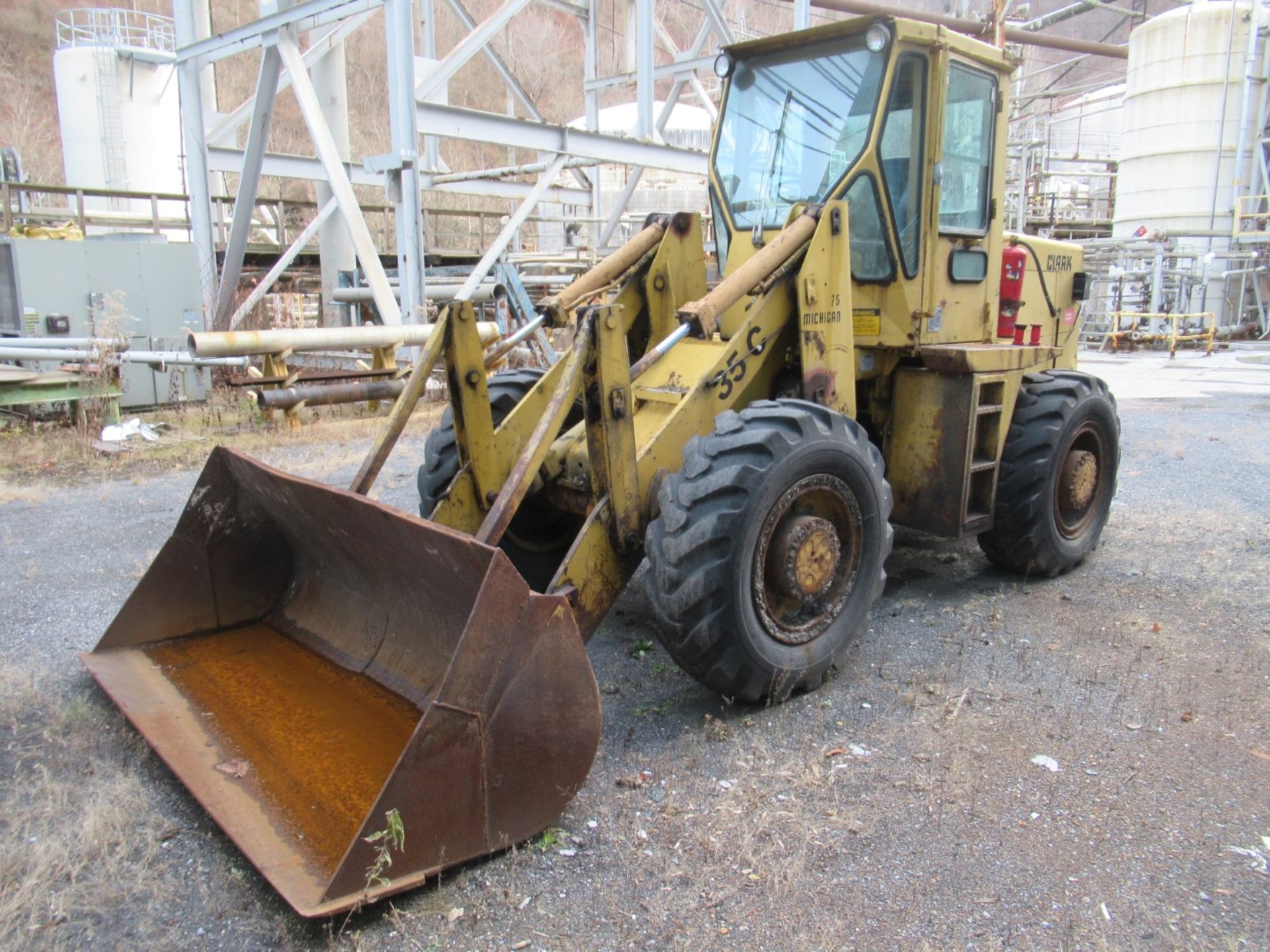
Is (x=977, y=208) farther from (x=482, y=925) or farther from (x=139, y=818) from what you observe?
(x=139, y=818)

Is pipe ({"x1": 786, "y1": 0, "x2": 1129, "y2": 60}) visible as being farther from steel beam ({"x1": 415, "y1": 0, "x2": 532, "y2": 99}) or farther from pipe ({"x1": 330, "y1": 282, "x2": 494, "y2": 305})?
pipe ({"x1": 330, "y1": 282, "x2": 494, "y2": 305})

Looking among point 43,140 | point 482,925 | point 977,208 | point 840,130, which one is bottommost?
point 482,925

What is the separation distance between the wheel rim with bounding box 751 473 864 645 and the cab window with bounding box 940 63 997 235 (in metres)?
1.81

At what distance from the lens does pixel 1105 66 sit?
60250 millimetres

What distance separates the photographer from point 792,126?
4.96 meters

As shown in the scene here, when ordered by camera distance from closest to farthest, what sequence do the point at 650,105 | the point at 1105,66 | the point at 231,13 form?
1. the point at 650,105
2. the point at 231,13
3. the point at 1105,66

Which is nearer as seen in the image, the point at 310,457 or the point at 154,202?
the point at 310,457

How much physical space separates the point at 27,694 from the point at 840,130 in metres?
4.43

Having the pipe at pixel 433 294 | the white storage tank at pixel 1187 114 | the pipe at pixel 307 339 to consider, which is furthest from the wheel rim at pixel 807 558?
the white storage tank at pixel 1187 114

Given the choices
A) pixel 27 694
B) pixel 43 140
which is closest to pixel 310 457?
pixel 27 694

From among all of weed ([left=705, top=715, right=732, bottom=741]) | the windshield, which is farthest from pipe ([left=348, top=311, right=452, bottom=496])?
the windshield

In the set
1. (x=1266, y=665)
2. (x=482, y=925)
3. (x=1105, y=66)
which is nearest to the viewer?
(x=482, y=925)

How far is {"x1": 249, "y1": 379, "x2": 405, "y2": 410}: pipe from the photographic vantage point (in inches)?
362

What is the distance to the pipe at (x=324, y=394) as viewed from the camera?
9.19m
